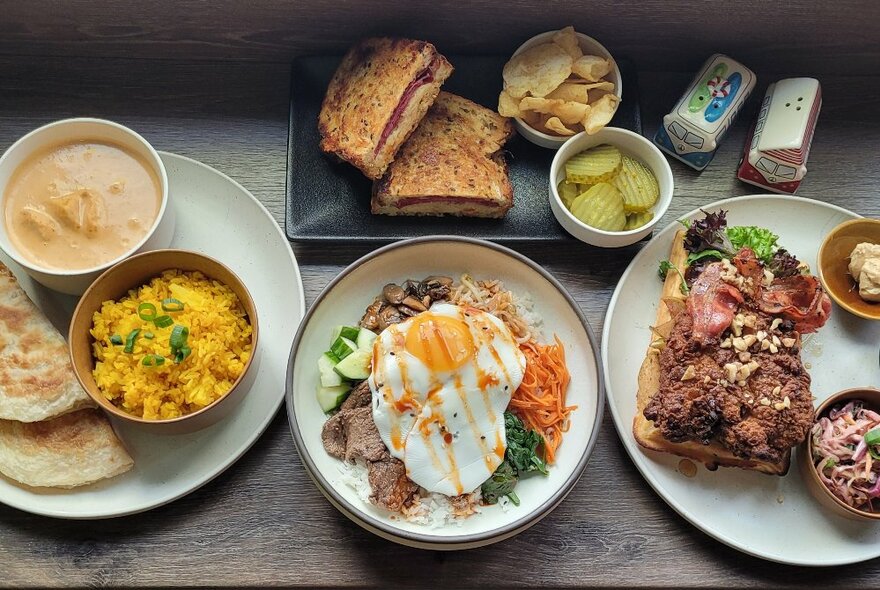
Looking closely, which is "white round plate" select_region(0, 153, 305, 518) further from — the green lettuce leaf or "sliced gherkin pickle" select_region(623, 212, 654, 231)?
the green lettuce leaf

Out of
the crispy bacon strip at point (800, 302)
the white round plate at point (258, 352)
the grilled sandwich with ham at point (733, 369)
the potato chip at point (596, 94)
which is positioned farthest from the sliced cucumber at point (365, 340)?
the crispy bacon strip at point (800, 302)

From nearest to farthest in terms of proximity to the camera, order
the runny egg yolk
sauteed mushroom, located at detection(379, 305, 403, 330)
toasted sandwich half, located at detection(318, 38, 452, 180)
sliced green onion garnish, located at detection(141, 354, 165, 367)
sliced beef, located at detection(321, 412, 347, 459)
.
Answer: sliced green onion garnish, located at detection(141, 354, 165, 367) → the runny egg yolk → sliced beef, located at detection(321, 412, 347, 459) → sauteed mushroom, located at detection(379, 305, 403, 330) → toasted sandwich half, located at detection(318, 38, 452, 180)

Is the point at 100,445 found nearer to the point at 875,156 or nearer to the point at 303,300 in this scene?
the point at 303,300

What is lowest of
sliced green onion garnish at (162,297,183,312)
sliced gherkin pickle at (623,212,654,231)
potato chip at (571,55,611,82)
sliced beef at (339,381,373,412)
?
sliced beef at (339,381,373,412)

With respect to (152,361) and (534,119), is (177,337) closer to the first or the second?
(152,361)

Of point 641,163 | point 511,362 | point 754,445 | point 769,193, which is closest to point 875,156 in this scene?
point 769,193

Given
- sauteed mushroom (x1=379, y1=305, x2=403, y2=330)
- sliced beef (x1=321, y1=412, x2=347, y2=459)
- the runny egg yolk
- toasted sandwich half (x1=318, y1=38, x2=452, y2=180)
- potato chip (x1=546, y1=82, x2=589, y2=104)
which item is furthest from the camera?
potato chip (x1=546, y1=82, x2=589, y2=104)

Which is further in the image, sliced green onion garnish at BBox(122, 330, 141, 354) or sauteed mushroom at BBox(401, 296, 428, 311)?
sauteed mushroom at BBox(401, 296, 428, 311)

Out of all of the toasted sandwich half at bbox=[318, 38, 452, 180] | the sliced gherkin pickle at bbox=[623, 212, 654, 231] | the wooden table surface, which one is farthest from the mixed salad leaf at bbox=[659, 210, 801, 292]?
the toasted sandwich half at bbox=[318, 38, 452, 180]
